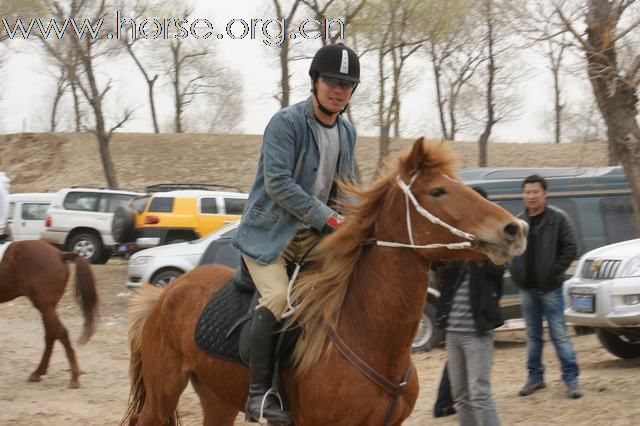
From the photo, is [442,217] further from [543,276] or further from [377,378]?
[543,276]

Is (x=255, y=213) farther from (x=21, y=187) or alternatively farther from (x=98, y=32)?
(x=21, y=187)

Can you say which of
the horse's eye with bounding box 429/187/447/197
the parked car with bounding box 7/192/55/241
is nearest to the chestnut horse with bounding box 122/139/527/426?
the horse's eye with bounding box 429/187/447/197

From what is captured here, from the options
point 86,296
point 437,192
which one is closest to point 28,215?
point 86,296

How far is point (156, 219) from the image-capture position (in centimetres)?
1964

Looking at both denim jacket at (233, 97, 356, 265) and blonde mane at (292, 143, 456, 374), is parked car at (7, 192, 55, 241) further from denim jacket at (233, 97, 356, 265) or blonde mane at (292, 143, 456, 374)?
blonde mane at (292, 143, 456, 374)

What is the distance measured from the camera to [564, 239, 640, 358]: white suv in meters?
8.66

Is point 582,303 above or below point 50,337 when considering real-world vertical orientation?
above

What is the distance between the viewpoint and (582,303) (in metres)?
9.13

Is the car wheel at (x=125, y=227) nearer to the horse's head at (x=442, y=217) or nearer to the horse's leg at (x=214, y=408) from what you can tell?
the horse's leg at (x=214, y=408)

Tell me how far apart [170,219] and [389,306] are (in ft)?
52.7

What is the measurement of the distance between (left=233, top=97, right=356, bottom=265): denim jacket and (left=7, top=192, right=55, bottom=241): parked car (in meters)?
21.0

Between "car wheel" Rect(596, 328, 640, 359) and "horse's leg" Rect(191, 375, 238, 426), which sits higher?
"horse's leg" Rect(191, 375, 238, 426)

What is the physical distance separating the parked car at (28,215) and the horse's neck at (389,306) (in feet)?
70.8

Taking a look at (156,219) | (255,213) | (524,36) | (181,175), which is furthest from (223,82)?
(255,213)
